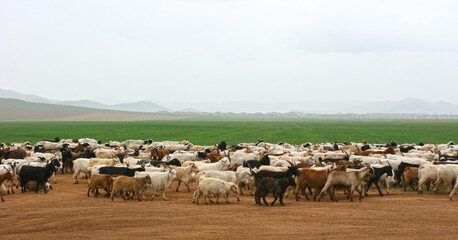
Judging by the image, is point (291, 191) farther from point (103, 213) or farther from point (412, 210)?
point (103, 213)

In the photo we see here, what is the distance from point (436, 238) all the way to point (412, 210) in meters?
2.83

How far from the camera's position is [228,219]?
1162 centimetres

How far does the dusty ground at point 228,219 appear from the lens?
33.6ft

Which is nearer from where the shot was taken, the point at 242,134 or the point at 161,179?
the point at 161,179

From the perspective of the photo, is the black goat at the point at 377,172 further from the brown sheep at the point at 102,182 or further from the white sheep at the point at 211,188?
the brown sheep at the point at 102,182

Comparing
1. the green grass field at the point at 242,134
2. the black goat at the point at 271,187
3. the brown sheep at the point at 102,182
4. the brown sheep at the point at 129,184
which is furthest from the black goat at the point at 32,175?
the green grass field at the point at 242,134

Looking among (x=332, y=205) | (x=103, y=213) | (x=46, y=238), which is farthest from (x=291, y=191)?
(x=46, y=238)

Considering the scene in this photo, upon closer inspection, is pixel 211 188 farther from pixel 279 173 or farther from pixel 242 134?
pixel 242 134

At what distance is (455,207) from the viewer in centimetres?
1294

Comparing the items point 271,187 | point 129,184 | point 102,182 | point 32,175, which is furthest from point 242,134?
point 271,187

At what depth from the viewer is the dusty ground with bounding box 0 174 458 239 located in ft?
33.6

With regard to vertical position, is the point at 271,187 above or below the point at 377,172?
below

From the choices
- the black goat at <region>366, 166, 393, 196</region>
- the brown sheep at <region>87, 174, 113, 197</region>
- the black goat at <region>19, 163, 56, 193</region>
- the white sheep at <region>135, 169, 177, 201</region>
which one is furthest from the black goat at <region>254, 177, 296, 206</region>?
the black goat at <region>19, 163, 56, 193</region>

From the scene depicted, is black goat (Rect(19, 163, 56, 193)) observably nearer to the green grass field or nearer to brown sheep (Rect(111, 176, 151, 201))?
brown sheep (Rect(111, 176, 151, 201))
